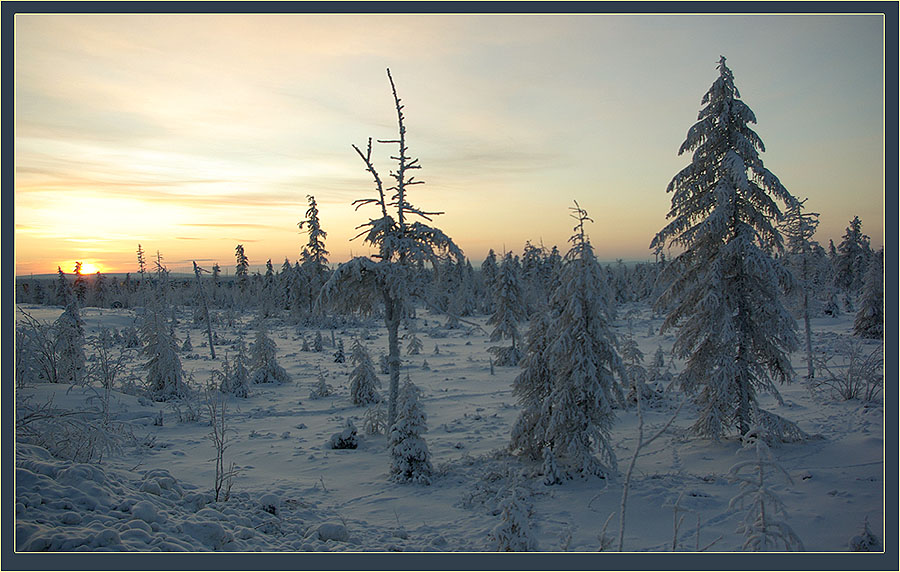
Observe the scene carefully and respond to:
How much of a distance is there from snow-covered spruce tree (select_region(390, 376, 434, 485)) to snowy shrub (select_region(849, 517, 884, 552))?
797 cm

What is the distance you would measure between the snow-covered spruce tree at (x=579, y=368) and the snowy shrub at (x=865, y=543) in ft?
14.2

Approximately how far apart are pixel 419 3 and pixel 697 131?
8577 millimetres

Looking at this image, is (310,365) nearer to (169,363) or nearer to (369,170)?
(169,363)

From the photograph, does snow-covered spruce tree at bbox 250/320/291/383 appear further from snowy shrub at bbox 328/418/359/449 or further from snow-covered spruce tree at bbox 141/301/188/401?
snowy shrub at bbox 328/418/359/449

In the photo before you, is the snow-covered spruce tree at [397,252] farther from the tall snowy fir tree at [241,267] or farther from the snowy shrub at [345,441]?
the tall snowy fir tree at [241,267]

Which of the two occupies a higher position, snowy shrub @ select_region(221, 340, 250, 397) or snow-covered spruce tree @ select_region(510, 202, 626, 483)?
snow-covered spruce tree @ select_region(510, 202, 626, 483)

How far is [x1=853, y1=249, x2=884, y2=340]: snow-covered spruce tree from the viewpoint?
23641mm

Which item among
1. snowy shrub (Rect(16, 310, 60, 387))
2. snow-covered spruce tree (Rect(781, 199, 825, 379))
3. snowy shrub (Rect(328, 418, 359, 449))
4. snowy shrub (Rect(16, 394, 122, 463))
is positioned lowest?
snowy shrub (Rect(328, 418, 359, 449))

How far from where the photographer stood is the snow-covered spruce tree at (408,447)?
11055mm

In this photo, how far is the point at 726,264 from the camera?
11336 mm

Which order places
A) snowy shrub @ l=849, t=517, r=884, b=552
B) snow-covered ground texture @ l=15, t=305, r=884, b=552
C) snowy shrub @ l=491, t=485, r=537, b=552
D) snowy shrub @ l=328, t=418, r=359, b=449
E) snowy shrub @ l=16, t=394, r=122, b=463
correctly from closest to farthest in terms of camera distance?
snowy shrub @ l=491, t=485, r=537, b=552 → snow-covered ground texture @ l=15, t=305, r=884, b=552 → snowy shrub @ l=849, t=517, r=884, b=552 → snowy shrub @ l=16, t=394, r=122, b=463 → snowy shrub @ l=328, t=418, r=359, b=449

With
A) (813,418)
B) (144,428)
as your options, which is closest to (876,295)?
(813,418)

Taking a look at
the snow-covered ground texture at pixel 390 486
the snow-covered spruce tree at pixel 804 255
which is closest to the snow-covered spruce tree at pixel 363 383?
the snow-covered ground texture at pixel 390 486

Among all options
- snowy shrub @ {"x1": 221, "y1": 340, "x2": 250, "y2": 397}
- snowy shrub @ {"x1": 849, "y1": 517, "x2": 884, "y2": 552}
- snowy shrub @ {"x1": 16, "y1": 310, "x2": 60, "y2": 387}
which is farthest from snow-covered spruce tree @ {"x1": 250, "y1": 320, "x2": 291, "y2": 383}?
snowy shrub @ {"x1": 849, "y1": 517, "x2": 884, "y2": 552}
